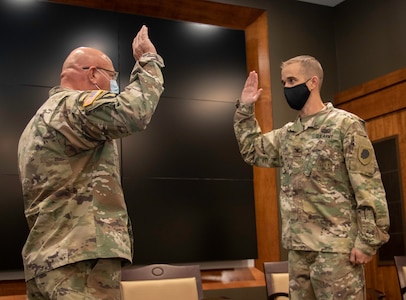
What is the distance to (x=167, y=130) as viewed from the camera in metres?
5.20

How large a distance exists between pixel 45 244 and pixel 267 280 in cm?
229

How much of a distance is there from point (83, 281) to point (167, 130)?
3.26 metres

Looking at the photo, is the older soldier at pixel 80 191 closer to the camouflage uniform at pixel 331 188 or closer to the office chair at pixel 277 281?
the camouflage uniform at pixel 331 188

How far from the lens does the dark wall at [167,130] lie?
15.3ft

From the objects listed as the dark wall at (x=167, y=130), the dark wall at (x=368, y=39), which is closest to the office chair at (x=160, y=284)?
the dark wall at (x=167, y=130)

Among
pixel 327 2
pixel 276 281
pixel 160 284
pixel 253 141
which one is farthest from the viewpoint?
pixel 327 2

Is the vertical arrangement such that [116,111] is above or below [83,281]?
above

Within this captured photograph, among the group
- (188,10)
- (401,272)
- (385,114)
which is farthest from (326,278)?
(188,10)

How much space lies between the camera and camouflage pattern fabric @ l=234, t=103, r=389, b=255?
101 inches

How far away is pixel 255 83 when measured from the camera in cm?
311

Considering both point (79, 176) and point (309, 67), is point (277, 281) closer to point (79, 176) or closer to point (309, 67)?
point (309, 67)

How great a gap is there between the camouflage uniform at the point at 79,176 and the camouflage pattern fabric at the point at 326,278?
0.91 metres

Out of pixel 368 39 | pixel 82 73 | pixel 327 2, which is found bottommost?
pixel 82 73

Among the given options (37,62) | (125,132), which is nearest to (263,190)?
(37,62)
